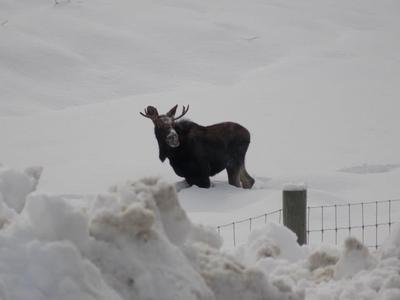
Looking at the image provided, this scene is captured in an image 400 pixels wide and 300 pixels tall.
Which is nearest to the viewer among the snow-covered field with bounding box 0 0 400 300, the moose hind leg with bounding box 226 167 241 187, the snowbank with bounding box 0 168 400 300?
the snowbank with bounding box 0 168 400 300

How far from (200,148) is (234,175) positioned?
589 mm

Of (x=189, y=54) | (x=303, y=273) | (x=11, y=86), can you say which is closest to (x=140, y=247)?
(x=303, y=273)

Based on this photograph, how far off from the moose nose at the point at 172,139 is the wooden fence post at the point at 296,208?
19.5ft

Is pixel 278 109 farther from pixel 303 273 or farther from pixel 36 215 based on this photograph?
pixel 36 215

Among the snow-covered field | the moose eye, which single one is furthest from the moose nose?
the snow-covered field

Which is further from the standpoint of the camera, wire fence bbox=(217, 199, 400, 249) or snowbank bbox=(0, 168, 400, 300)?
wire fence bbox=(217, 199, 400, 249)

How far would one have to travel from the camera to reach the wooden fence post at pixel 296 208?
20.1ft

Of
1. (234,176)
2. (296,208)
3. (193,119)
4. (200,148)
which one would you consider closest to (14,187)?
(296,208)

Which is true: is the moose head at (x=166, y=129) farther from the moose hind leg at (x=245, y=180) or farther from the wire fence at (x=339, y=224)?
the wire fence at (x=339, y=224)

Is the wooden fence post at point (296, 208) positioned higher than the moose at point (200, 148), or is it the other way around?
the wooden fence post at point (296, 208)

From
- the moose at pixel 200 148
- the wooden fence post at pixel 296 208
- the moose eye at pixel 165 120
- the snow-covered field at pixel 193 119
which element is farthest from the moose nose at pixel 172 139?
the wooden fence post at pixel 296 208

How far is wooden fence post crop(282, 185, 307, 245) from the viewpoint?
613cm

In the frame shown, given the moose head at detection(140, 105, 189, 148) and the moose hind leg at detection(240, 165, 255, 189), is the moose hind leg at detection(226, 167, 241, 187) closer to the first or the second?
the moose hind leg at detection(240, 165, 255, 189)

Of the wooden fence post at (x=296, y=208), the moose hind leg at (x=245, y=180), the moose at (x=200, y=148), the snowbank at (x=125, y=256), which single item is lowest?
the moose hind leg at (x=245, y=180)
